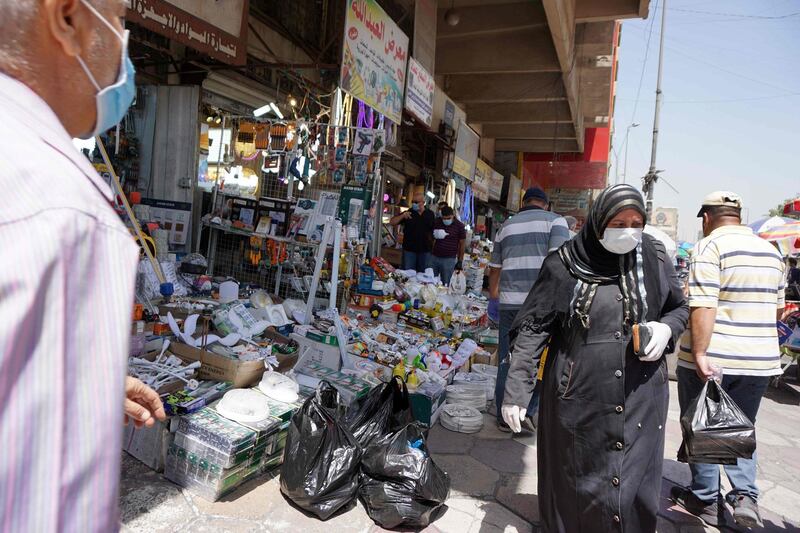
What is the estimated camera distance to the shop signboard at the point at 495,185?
1541cm

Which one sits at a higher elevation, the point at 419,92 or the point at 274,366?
the point at 419,92

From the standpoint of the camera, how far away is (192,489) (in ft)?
8.91

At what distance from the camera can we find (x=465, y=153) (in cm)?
1183

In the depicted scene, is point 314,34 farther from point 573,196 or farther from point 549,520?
point 573,196

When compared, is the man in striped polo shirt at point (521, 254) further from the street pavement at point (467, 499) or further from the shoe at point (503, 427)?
the street pavement at point (467, 499)

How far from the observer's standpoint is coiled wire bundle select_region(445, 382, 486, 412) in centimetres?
444

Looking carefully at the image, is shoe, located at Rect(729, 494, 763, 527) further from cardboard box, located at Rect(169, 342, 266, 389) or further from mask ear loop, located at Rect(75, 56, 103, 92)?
mask ear loop, located at Rect(75, 56, 103, 92)

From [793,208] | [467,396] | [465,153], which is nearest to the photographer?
[467,396]

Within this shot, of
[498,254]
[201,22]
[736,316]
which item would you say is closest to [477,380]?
[498,254]

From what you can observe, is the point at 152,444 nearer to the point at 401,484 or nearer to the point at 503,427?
the point at 401,484

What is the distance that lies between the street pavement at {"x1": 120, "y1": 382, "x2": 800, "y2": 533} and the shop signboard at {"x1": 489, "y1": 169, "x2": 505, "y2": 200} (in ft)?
38.1

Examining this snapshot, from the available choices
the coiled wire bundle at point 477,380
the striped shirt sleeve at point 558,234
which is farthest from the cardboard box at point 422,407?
the striped shirt sleeve at point 558,234

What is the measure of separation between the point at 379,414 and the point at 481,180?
11.8 meters

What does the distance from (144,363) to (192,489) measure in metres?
0.94
